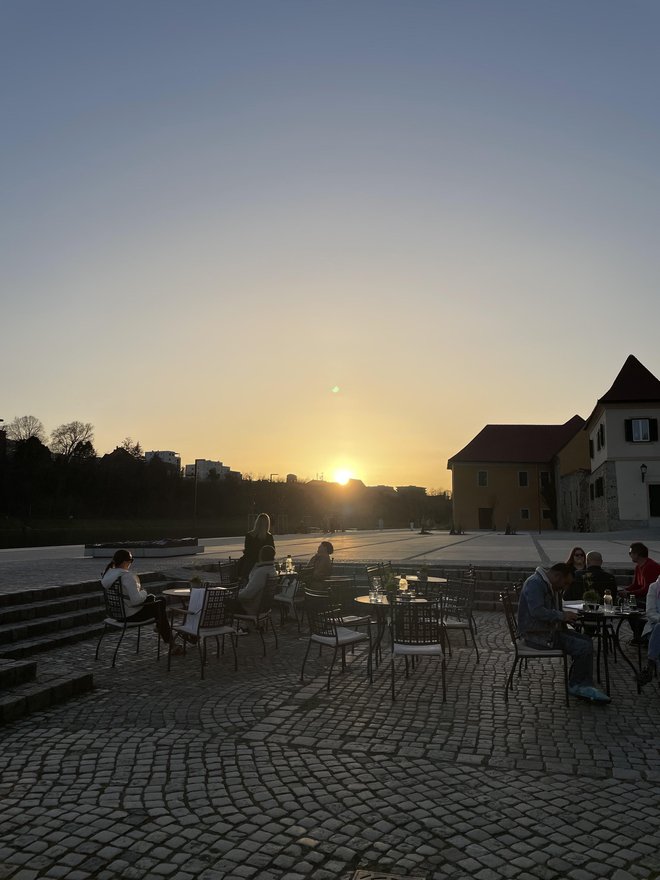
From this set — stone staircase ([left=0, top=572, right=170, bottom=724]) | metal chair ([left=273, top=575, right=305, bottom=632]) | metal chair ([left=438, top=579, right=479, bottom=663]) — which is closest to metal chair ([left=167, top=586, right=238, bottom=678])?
stone staircase ([left=0, top=572, right=170, bottom=724])

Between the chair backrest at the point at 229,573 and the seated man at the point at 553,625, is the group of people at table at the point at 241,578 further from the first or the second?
the seated man at the point at 553,625

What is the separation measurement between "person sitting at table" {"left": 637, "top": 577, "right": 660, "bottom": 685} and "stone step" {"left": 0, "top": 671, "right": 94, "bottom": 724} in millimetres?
6027

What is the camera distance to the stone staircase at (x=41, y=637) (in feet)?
21.2

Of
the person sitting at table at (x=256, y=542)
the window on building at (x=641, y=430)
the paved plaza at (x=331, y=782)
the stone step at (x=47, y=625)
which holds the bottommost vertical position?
the paved plaza at (x=331, y=782)

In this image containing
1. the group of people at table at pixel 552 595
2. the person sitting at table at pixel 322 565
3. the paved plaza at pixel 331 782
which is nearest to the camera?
the paved plaza at pixel 331 782

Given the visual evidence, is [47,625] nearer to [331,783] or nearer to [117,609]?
[117,609]

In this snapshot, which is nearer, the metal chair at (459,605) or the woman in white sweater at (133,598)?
the woman in white sweater at (133,598)

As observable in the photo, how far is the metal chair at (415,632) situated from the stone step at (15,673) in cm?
393

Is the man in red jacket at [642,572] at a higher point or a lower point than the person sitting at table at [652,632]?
higher

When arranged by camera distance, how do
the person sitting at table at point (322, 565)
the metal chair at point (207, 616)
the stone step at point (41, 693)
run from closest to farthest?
the stone step at point (41, 693) → the metal chair at point (207, 616) → the person sitting at table at point (322, 565)

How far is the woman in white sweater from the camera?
28.5 ft

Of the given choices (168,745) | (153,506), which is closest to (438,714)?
(168,745)

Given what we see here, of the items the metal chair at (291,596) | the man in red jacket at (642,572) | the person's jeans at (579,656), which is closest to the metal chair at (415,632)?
the person's jeans at (579,656)

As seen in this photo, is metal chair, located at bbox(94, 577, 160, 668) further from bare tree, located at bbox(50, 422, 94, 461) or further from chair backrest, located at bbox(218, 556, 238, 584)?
bare tree, located at bbox(50, 422, 94, 461)
